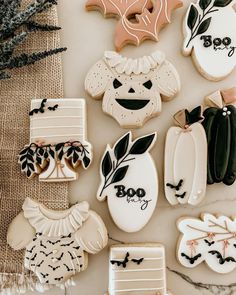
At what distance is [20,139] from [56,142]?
0.34ft

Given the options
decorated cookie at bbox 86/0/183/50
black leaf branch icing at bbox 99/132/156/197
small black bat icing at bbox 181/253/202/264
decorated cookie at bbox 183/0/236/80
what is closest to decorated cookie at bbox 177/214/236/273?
small black bat icing at bbox 181/253/202/264

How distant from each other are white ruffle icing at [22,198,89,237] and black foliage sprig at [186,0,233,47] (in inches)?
19.6

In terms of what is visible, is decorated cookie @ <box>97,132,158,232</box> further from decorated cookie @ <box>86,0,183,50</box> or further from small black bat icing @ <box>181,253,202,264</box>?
decorated cookie @ <box>86,0,183,50</box>

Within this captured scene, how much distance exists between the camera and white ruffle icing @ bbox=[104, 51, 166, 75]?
1063 millimetres

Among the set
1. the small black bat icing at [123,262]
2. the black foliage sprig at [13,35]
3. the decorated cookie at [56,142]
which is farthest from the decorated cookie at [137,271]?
the black foliage sprig at [13,35]

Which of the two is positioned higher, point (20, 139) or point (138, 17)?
point (138, 17)

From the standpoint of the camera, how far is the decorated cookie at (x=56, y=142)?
1031mm

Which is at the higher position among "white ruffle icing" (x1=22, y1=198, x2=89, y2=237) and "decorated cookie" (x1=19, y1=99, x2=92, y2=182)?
"decorated cookie" (x1=19, y1=99, x2=92, y2=182)

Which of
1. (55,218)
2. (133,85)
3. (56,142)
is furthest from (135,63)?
(55,218)

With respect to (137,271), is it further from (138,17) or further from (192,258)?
(138,17)

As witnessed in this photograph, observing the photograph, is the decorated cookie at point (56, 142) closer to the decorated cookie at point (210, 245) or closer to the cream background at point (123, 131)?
the cream background at point (123, 131)

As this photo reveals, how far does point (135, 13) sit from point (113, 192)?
0.46 metres

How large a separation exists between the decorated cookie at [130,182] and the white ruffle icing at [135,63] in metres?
0.16

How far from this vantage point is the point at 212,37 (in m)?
1.08
